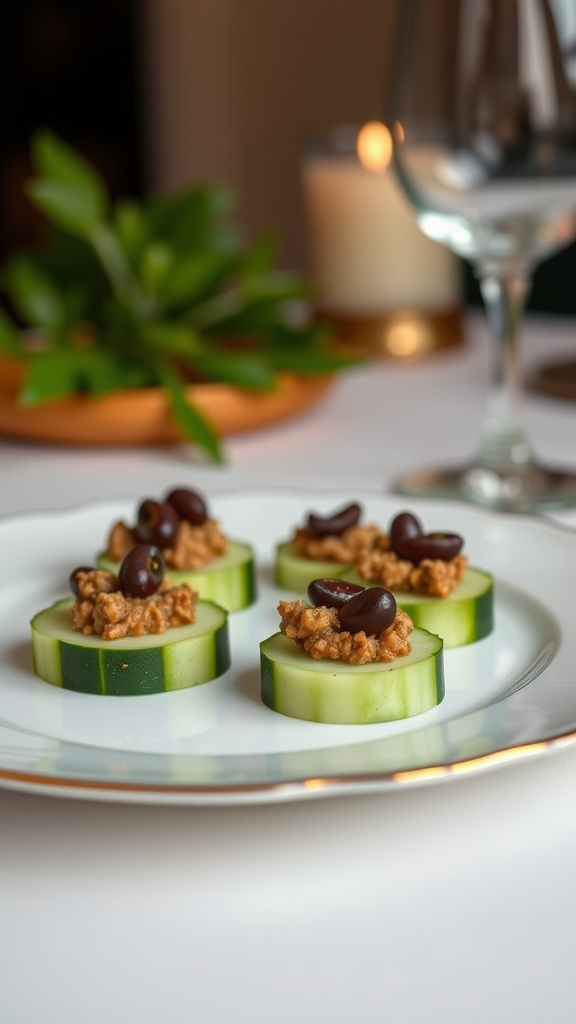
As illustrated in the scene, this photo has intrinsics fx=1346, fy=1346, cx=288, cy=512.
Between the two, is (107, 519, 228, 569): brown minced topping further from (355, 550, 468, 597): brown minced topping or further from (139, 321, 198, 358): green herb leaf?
(139, 321, 198, 358): green herb leaf

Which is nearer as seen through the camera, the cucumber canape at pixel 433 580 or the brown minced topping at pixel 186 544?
the cucumber canape at pixel 433 580

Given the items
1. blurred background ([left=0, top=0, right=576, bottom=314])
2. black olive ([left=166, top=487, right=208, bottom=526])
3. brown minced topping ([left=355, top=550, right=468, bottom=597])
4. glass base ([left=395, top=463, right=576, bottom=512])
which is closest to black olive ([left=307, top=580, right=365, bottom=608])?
brown minced topping ([left=355, top=550, right=468, bottom=597])

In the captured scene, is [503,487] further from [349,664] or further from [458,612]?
[349,664]

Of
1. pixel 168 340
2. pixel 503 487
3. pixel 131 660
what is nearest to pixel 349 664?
pixel 131 660

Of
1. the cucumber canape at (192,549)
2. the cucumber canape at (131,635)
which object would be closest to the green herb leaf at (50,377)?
the cucumber canape at (192,549)

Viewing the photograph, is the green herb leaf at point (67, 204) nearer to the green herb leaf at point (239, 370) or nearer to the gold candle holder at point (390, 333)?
the green herb leaf at point (239, 370)

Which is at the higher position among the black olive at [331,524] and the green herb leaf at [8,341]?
the green herb leaf at [8,341]

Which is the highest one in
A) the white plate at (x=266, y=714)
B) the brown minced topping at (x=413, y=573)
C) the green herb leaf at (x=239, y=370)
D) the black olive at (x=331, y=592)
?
the green herb leaf at (x=239, y=370)
